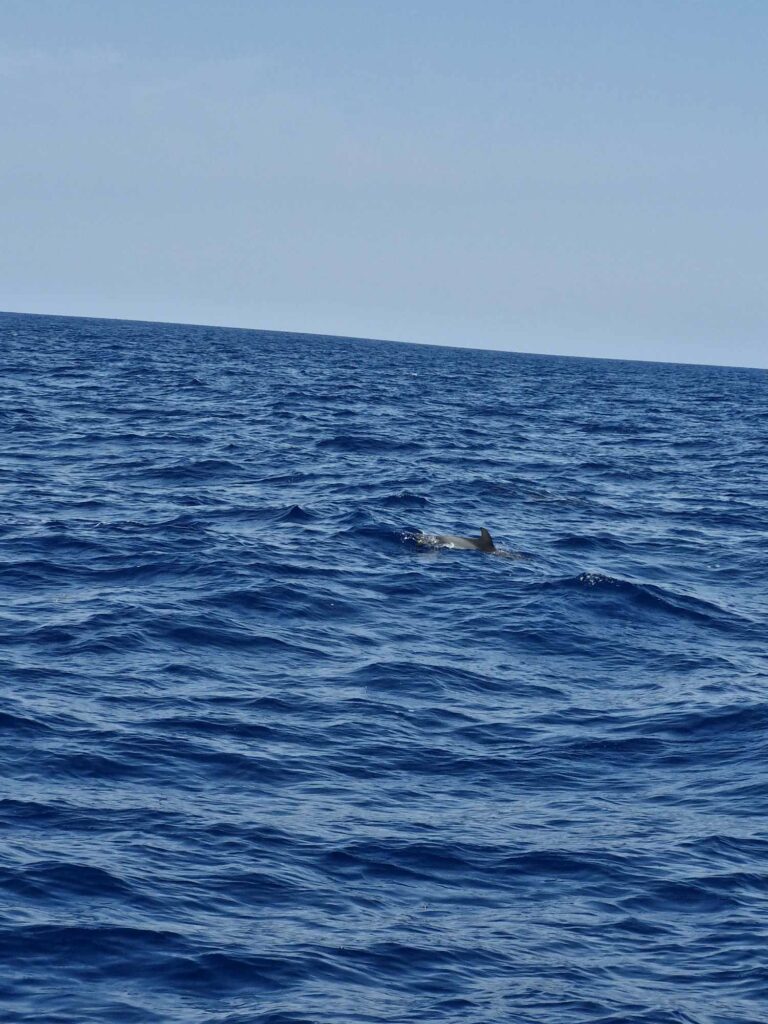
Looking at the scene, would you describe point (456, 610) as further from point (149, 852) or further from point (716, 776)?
point (149, 852)

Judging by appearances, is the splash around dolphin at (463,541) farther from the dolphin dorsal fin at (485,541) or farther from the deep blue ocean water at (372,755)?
the deep blue ocean water at (372,755)

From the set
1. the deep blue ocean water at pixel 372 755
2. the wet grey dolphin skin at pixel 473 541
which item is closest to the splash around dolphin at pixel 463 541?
the wet grey dolphin skin at pixel 473 541

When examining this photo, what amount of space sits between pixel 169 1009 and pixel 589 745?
877 centimetres

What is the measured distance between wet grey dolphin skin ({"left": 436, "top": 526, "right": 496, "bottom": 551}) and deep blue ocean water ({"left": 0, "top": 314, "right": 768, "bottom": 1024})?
54 cm

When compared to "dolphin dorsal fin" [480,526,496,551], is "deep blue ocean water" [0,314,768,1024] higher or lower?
lower

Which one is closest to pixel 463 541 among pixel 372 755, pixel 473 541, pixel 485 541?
pixel 473 541

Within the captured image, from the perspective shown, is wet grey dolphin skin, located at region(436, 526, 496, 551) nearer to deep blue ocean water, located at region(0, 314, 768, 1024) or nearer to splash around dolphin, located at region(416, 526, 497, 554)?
splash around dolphin, located at region(416, 526, 497, 554)

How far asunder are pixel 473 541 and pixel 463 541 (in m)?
0.24

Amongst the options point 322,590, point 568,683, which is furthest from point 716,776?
point 322,590

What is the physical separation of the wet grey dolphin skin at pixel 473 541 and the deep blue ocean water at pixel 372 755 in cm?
54

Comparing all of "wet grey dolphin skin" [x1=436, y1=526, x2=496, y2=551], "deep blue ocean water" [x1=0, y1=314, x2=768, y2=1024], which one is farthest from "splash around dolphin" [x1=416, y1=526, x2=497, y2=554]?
"deep blue ocean water" [x1=0, y1=314, x2=768, y2=1024]

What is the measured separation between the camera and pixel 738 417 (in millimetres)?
89625

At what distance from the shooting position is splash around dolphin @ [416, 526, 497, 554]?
103 feet

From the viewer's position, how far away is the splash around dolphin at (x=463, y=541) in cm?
3145
